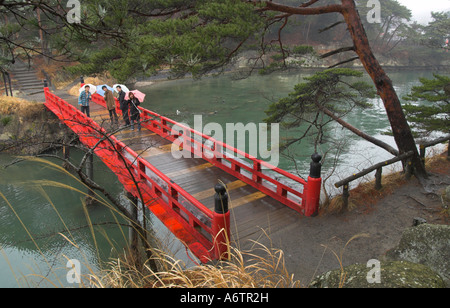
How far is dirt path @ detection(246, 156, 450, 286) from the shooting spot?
4.13 meters

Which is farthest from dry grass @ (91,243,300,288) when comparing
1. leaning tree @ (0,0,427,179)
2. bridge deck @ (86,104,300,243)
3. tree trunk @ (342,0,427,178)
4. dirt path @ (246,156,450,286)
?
tree trunk @ (342,0,427,178)

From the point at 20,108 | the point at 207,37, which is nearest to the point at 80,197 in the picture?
the point at 207,37

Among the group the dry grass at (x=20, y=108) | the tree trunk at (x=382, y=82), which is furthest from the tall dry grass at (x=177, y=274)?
the dry grass at (x=20, y=108)

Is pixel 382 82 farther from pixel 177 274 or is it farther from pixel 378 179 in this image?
pixel 177 274

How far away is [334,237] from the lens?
4676 mm

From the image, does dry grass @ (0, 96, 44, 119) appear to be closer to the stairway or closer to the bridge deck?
the stairway

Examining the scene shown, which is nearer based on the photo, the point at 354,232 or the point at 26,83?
the point at 354,232

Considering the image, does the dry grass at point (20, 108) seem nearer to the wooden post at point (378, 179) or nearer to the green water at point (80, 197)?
the green water at point (80, 197)

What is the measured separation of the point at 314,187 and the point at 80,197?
3.51 meters

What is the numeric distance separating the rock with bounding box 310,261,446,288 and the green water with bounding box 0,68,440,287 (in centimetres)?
200

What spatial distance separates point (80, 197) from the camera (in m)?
3.29
